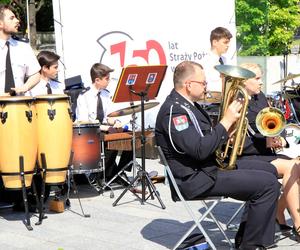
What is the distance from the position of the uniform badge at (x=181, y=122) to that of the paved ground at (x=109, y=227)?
1.21m

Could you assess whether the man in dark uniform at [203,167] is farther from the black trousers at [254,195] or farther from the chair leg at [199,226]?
the chair leg at [199,226]

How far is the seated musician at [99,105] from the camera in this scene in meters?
7.62

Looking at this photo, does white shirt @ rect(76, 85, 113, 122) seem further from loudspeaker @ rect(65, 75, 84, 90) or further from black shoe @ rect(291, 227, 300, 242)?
black shoe @ rect(291, 227, 300, 242)

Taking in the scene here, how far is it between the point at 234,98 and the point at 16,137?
229 cm

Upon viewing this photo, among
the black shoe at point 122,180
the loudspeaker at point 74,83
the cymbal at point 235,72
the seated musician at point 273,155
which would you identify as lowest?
the black shoe at point 122,180

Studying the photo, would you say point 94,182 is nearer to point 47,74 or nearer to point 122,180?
point 122,180

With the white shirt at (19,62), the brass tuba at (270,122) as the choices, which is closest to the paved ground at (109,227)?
the brass tuba at (270,122)

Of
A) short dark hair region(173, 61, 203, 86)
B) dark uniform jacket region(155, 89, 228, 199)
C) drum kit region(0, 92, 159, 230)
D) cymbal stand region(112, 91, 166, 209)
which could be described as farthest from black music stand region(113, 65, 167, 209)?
dark uniform jacket region(155, 89, 228, 199)

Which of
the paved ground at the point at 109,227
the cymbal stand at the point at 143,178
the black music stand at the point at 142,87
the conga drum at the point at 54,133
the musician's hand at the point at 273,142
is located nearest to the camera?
the paved ground at the point at 109,227

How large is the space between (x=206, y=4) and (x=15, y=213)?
5.86 m

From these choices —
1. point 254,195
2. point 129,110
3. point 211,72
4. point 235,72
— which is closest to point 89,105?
point 129,110

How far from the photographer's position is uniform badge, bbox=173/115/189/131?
458cm

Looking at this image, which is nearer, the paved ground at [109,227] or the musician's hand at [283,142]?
the paved ground at [109,227]

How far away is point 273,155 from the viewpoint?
225 inches
